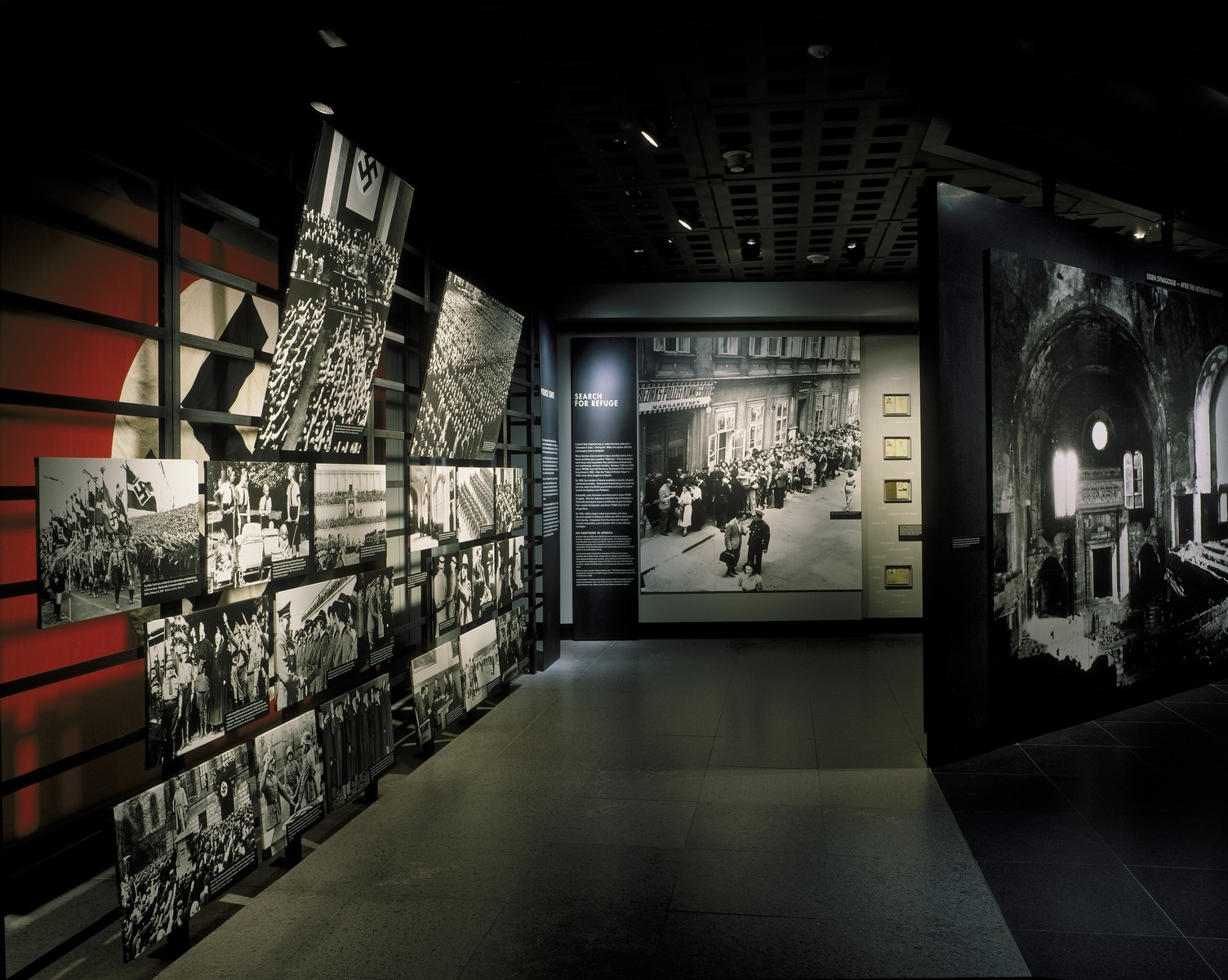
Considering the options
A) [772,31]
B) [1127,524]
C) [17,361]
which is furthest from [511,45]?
[1127,524]

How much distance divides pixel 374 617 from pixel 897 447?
660 cm

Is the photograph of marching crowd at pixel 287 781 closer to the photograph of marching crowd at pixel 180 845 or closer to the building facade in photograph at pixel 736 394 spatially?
the photograph of marching crowd at pixel 180 845

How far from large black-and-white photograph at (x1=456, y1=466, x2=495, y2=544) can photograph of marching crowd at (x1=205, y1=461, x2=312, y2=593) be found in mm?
1873

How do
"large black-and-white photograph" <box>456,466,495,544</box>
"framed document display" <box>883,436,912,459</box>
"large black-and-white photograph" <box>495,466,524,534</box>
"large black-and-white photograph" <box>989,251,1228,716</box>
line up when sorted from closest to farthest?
"large black-and-white photograph" <box>989,251,1228,716</box> < "large black-and-white photograph" <box>456,466,495,544</box> < "large black-and-white photograph" <box>495,466,524,534</box> < "framed document display" <box>883,436,912,459</box>

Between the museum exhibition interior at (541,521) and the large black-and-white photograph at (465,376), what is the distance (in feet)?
0.15

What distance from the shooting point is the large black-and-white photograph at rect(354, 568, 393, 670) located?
4.28 metres

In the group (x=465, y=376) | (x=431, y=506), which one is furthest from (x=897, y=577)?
(x=431, y=506)

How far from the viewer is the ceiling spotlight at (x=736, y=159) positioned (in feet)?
18.1

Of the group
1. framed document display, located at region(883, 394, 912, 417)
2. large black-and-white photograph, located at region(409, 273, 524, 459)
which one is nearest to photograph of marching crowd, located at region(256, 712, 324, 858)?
large black-and-white photograph, located at region(409, 273, 524, 459)

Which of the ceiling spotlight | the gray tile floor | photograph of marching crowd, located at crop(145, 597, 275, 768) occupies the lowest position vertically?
the gray tile floor

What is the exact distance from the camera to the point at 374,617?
174 inches

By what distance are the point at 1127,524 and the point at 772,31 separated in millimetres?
4044

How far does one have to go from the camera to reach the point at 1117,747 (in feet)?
17.5

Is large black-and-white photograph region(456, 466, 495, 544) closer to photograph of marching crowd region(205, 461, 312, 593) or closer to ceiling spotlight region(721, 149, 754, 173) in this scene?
photograph of marching crowd region(205, 461, 312, 593)
